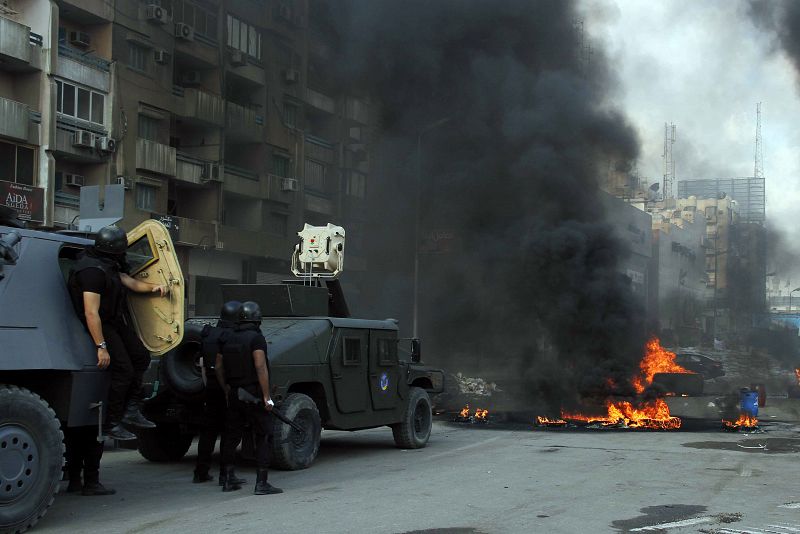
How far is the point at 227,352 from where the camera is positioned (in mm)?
7824

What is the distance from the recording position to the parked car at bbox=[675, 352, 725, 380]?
32938mm

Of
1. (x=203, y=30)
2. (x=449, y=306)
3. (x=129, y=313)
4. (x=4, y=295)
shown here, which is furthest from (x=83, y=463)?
(x=203, y=30)

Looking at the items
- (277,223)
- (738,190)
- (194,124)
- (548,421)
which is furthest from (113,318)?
(738,190)

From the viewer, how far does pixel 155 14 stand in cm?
2669

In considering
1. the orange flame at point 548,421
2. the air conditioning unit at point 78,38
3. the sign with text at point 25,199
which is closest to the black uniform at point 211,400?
the orange flame at point 548,421

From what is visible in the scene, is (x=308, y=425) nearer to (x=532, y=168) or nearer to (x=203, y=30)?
(x=532, y=168)

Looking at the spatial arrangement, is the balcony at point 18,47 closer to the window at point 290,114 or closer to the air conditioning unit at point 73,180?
the air conditioning unit at point 73,180

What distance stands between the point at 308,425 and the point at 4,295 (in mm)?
3991

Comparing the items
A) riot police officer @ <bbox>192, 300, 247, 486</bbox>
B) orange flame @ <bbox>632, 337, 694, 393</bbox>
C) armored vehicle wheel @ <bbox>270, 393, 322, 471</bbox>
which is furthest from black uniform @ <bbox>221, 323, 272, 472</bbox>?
orange flame @ <bbox>632, 337, 694, 393</bbox>

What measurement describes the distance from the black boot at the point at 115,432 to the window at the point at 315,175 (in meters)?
26.9

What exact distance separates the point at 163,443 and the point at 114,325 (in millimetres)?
3467

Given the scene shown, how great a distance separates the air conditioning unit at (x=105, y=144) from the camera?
80.4 feet

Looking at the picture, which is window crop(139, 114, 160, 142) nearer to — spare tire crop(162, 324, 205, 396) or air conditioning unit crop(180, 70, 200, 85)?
air conditioning unit crop(180, 70, 200, 85)

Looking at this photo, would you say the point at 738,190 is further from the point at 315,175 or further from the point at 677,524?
the point at 677,524
